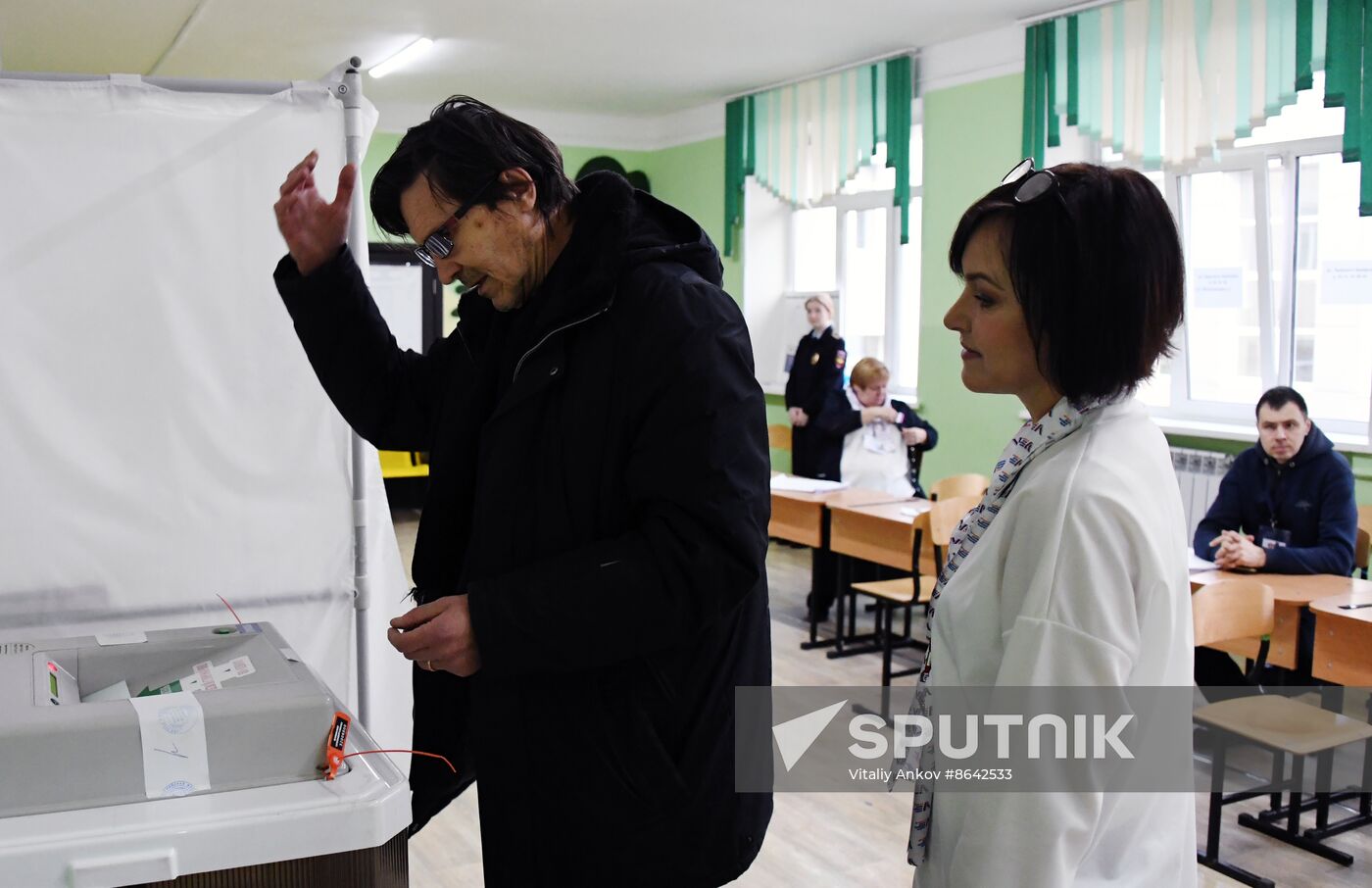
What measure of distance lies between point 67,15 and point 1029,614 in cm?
671

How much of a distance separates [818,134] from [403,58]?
2.67m

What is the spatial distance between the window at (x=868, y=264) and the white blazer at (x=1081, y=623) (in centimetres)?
629

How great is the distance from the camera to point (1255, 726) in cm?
298

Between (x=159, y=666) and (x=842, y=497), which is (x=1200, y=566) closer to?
(x=842, y=497)

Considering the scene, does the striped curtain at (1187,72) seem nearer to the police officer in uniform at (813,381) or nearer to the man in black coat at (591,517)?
the police officer in uniform at (813,381)

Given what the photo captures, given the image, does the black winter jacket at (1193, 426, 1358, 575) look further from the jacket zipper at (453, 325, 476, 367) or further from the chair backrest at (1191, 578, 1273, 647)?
the jacket zipper at (453, 325, 476, 367)

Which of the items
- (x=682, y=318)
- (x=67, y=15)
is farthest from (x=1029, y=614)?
(x=67, y=15)

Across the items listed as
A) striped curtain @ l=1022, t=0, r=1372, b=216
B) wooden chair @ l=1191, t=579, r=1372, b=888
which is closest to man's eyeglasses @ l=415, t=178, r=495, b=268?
wooden chair @ l=1191, t=579, r=1372, b=888

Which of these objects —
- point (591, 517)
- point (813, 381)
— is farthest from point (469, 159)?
point (813, 381)

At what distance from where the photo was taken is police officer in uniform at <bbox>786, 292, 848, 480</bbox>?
627cm

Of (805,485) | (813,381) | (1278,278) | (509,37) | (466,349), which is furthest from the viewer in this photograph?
(509,37)

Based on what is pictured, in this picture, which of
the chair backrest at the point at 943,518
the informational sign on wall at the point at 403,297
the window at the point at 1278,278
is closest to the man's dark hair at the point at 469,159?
the chair backrest at the point at 943,518

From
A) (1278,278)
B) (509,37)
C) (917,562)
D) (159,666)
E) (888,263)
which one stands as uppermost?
(509,37)

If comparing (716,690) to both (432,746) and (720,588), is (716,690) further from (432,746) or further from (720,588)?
(432,746)
